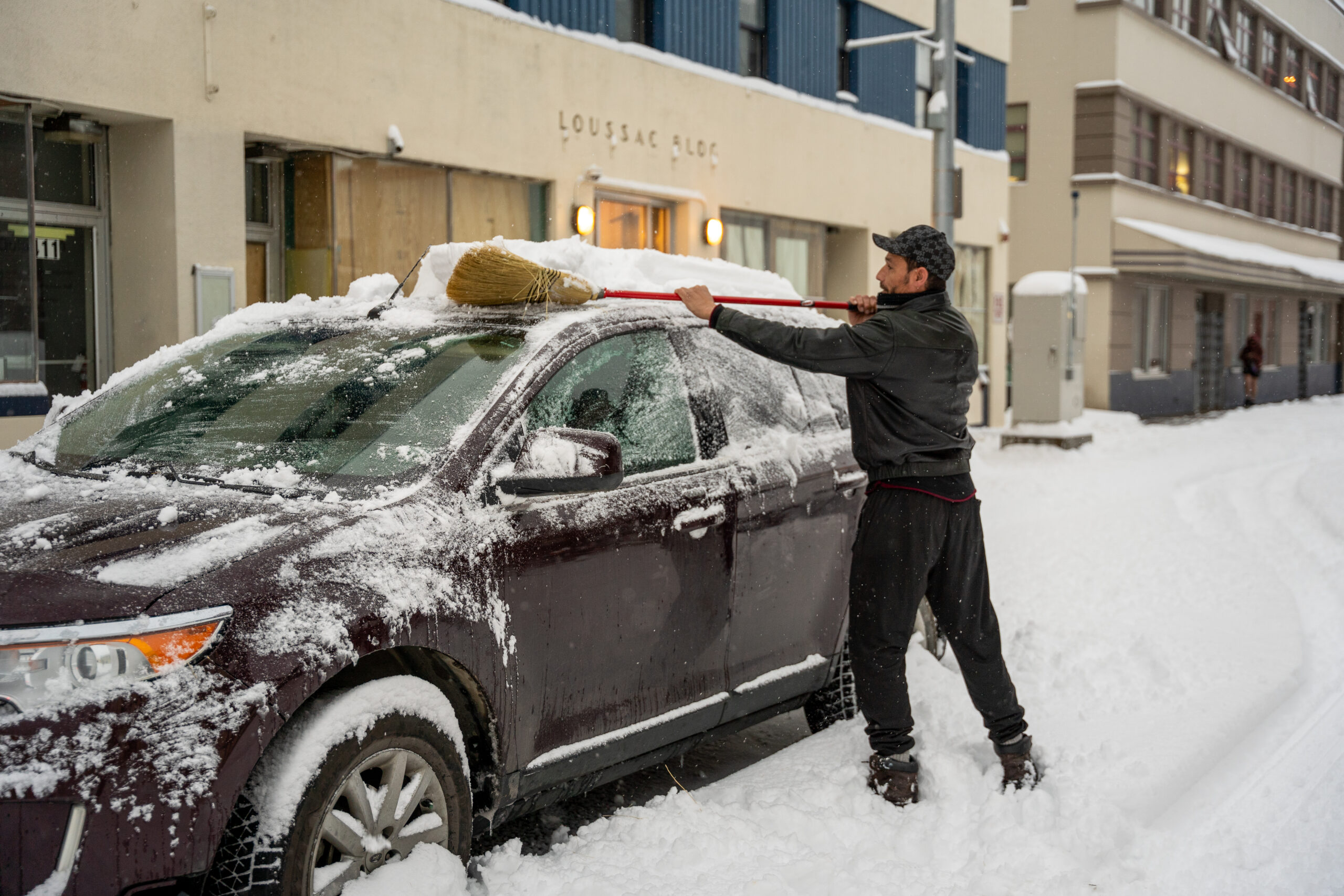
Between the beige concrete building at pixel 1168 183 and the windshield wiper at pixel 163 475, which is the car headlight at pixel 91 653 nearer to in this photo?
the windshield wiper at pixel 163 475

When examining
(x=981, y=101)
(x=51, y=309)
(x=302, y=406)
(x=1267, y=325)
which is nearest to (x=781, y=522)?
(x=302, y=406)

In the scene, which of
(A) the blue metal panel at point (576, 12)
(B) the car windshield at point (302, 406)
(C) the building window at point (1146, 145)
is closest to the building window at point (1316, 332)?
(C) the building window at point (1146, 145)

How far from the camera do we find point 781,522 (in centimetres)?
478

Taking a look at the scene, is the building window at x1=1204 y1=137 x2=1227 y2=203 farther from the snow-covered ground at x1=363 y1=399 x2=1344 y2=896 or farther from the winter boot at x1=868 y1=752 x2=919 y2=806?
the winter boot at x1=868 y1=752 x2=919 y2=806

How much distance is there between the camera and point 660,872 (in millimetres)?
3861

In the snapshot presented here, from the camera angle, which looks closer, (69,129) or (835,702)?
(835,702)

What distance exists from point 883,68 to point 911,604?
641 inches

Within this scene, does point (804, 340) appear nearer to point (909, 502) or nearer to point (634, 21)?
point (909, 502)

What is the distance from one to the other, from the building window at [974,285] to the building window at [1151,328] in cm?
801

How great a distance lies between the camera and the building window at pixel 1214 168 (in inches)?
1340

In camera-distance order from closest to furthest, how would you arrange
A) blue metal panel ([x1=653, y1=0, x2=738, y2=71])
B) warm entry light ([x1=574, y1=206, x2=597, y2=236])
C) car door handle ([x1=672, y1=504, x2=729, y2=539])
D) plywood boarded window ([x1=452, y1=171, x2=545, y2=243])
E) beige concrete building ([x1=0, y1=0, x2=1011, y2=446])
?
car door handle ([x1=672, y1=504, x2=729, y2=539]), beige concrete building ([x1=0, y1=0, x2=1011, y2=446]), plywood boarded window ([x1=452, y1=171, x2=545, y2=243]), warm entry light ([x1=574, y1=206, x2=597, y2=236]), blue metal panel ([x1=653, y1=0, x2=738, y2=71])

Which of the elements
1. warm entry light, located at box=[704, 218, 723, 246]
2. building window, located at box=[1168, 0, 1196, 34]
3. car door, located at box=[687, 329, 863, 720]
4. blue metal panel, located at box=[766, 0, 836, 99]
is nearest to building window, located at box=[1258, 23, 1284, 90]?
building window, located at box=[1168, 0, 1196, 34]

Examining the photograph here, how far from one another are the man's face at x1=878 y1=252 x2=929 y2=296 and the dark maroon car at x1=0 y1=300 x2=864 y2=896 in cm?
Answer: 64

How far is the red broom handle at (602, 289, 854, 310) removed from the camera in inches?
180
